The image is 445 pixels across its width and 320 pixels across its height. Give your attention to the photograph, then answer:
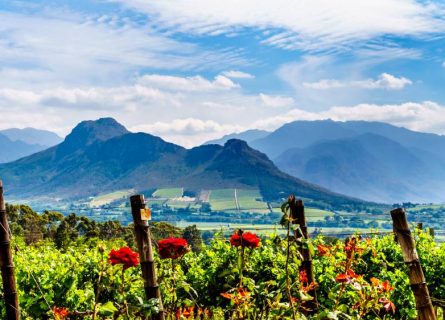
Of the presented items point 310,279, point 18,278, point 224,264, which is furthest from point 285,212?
point 224,264

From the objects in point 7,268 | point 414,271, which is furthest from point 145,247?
point 7,268

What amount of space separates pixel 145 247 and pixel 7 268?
2.62 m

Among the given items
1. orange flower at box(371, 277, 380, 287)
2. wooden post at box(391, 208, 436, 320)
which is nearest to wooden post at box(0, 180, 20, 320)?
orange flower at box(371, 277, 380, 287)

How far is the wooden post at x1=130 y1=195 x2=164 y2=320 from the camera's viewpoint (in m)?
4.54

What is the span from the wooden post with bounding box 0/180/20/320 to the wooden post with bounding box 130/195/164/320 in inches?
94.1

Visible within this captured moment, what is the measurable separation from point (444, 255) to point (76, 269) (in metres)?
6.93

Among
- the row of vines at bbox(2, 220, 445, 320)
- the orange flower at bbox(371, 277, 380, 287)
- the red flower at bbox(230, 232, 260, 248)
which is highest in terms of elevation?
the red flower at bbox(230, 232, 260, 248)

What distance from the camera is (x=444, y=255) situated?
35.3 ft

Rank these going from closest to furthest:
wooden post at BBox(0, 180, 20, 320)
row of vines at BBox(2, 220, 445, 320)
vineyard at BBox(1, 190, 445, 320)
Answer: vineyard at BBox(1, 190, 445, 320) < wooden post at BBox(0, 180, 20, 320) < row of vines at BBox(2, 220, 445, 320)

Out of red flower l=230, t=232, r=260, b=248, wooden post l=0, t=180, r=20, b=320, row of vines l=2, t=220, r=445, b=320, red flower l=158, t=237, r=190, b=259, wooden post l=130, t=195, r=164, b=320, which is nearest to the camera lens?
wooden post l=130, t=195, r=164, b=320

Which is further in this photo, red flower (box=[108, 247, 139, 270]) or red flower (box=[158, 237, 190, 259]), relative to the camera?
red flower (box=[158, 237, 190, 259])

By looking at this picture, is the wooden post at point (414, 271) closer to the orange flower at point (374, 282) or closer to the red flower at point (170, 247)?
the orange flower at point (374, 282)

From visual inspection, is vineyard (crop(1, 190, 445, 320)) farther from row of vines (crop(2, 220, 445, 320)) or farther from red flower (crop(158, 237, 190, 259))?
red flower (crop(158, 237, 190, 259))

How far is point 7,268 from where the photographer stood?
21.0ft
